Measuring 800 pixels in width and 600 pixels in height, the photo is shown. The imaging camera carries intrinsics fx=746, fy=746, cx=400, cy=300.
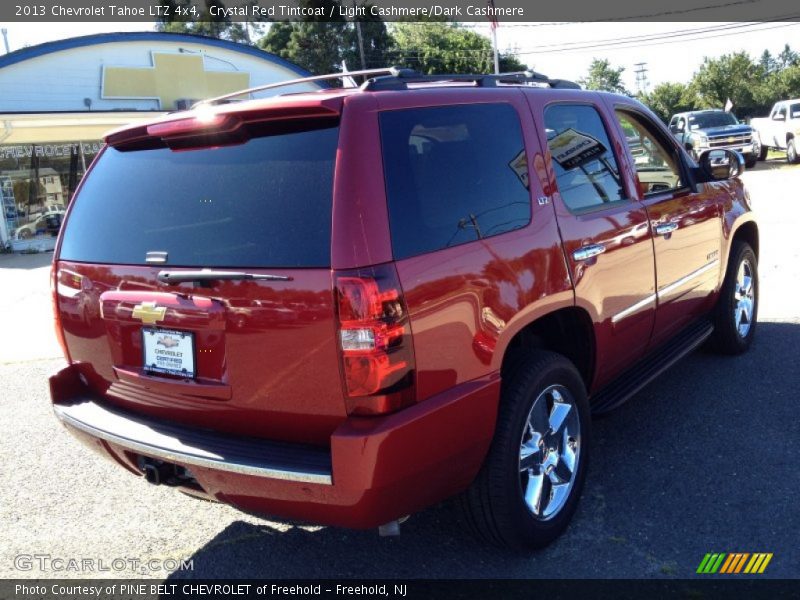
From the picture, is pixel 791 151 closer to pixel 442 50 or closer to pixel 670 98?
pixel 670 98

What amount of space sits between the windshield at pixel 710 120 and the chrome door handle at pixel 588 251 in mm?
23097

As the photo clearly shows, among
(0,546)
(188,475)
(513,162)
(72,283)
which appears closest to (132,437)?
(188,475)

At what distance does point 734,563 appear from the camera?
120 inches

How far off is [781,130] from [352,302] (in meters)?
26.6

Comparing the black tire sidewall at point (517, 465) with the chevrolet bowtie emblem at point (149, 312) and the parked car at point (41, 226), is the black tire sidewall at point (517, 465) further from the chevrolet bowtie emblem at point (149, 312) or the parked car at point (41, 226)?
the parked car at point (41, 226)

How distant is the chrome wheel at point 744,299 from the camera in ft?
17.9

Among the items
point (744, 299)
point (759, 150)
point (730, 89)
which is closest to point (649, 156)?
point (744, 299)

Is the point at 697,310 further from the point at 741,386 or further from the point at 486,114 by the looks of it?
the point at 486,114

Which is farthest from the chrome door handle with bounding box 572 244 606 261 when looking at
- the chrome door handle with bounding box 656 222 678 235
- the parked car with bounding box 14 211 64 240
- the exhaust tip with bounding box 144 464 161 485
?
the parked car with bounding box 14 211 64 240

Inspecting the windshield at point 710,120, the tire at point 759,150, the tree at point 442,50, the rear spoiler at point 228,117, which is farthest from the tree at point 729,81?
the rear spoiler at point 228,117

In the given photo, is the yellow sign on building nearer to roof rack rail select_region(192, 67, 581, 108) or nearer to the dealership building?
the dealership building

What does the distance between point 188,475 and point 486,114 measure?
6.36ft

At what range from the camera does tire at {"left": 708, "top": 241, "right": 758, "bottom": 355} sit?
5.32 metres

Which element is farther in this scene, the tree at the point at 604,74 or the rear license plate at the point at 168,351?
the tree at the point at 604,74
